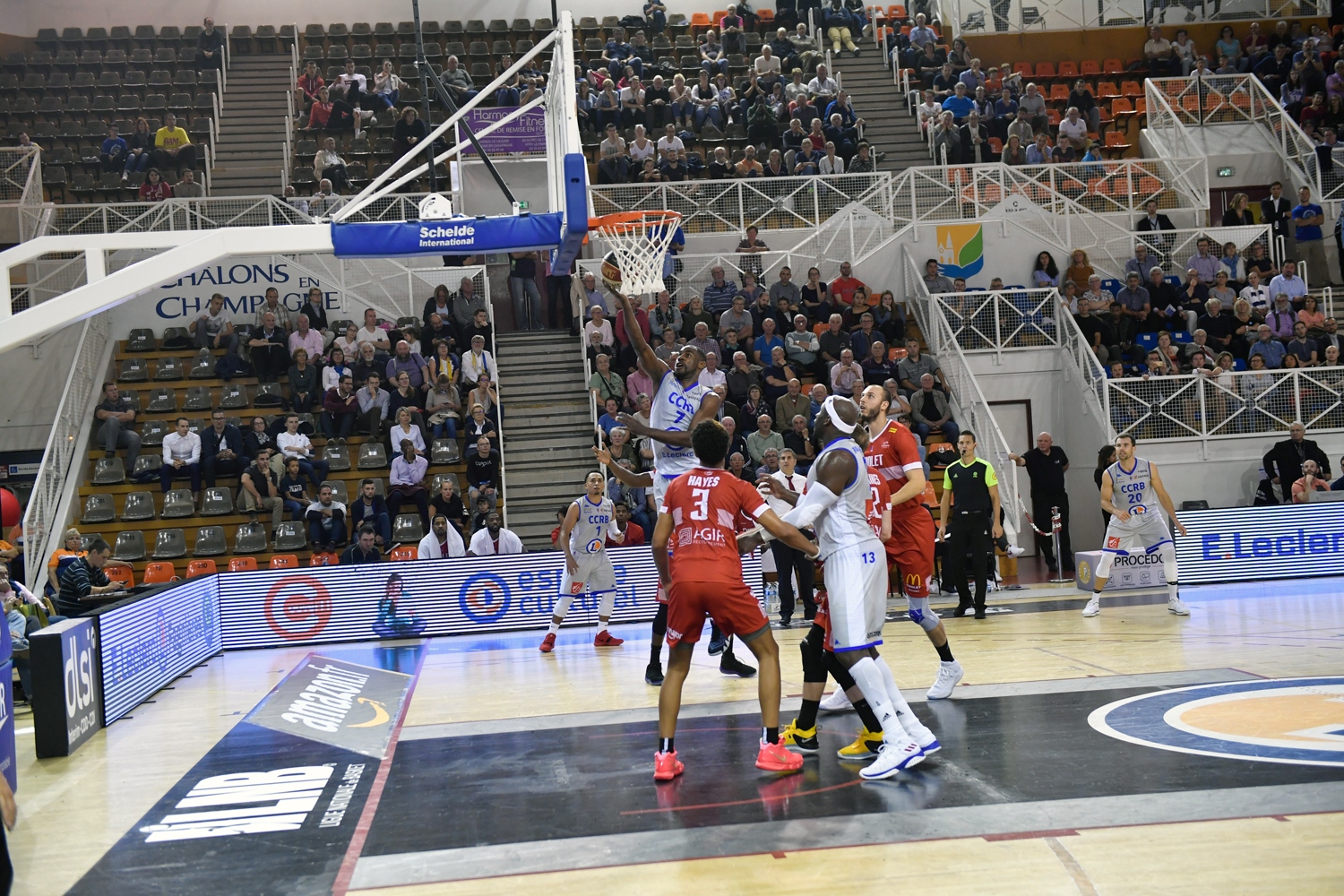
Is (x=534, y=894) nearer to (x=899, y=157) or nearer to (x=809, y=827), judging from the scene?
(x=809, y=827)

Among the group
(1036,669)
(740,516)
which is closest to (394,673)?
(740,516)

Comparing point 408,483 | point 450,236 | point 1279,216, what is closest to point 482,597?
point 408,483

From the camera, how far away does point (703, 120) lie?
2492 cm

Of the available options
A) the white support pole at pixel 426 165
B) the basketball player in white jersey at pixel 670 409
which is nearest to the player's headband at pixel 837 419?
the basketball player in white jersey at pixel 670 409

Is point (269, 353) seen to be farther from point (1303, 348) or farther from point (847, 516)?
point (1303, 348)

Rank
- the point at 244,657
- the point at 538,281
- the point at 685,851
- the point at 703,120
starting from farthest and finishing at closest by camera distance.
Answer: the point at 703,120 → the point at 538,281 → the point at 244,657 → the point at 685,851

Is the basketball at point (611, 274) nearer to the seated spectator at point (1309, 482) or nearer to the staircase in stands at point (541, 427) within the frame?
the staircase in stands at point (541, 427)

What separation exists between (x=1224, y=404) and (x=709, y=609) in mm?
14932

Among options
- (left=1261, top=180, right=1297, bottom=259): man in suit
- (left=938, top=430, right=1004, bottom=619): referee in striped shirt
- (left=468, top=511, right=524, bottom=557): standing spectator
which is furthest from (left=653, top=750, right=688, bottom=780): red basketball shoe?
(left=1261, top=180, right=1297, bottom=259): man in suit

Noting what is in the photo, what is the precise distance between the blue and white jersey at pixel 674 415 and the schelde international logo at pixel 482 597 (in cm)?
599

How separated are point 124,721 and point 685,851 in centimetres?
634

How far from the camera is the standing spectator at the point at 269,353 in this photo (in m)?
19.4

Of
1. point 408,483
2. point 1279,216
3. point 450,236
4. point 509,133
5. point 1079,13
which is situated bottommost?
point 408,483

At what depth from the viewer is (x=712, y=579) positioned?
680 cm
